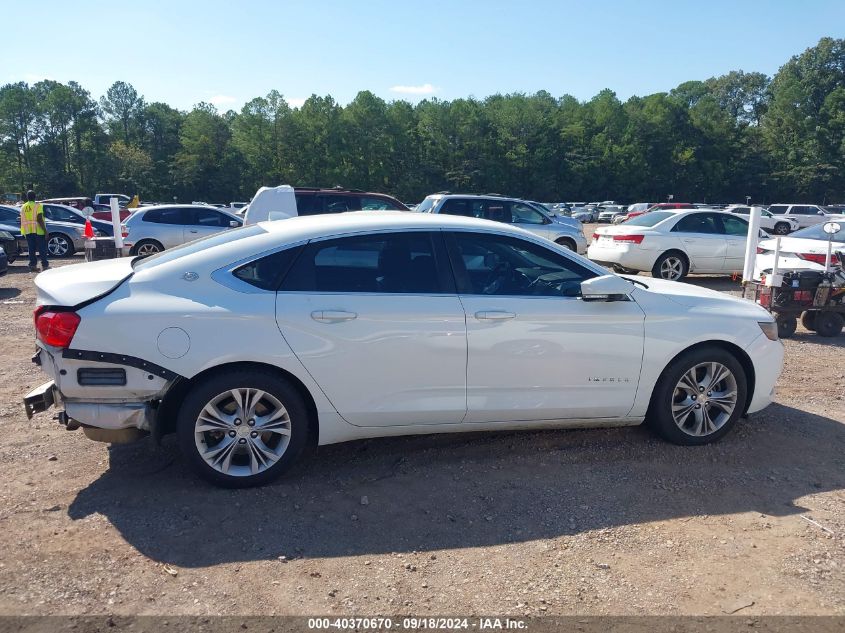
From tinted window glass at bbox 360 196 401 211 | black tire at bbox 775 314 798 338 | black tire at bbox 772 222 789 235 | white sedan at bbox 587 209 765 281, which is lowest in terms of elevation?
black tire at bbox 775 314 798 338

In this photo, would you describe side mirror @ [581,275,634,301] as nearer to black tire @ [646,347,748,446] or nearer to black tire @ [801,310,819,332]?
black tire @ [646,347,748,446]

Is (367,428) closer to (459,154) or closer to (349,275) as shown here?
(349,275)

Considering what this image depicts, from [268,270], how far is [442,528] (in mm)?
1875

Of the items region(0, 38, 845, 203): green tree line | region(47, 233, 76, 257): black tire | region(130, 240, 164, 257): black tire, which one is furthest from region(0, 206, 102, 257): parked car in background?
region(0, 38, 845, 203): green tree line

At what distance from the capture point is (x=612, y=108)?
304ft

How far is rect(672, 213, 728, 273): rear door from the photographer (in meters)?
13.4

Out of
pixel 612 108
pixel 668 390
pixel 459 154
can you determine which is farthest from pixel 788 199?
pixel 668 390

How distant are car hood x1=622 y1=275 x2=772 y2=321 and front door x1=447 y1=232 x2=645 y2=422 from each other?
429 millimetres

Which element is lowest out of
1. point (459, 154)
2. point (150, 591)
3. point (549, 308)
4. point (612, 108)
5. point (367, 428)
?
Answer: point (150, 591)

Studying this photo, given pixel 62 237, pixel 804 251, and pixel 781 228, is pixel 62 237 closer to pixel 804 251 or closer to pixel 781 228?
pixel 804 251

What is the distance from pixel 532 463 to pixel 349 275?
1792 mm

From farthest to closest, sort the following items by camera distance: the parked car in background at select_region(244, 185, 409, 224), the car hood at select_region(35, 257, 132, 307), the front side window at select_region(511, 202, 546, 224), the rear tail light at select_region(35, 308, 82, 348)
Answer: the front side window at select_region(511, 202, 546, 224) → the parked car in background at select_region(244, 185, 409, 224) → the car hood at select_region(35, 257, 132, 307) → the rear tail light at select_region(35, 308, 82, 348)

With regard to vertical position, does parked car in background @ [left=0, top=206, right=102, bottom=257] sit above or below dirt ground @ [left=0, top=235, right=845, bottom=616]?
above

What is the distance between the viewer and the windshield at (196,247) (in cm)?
425
